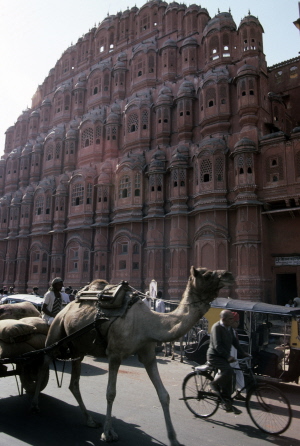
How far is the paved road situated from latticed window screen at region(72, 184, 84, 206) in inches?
841

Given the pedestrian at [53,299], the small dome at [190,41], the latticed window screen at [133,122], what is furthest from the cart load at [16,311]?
the small dome at [190,41]

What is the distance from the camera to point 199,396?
217 inches

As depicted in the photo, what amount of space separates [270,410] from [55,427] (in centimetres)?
311

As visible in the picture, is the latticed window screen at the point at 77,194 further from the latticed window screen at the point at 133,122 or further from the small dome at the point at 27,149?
the small dome at the point at 27,149

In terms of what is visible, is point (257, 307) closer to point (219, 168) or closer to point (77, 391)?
point (77, 391)

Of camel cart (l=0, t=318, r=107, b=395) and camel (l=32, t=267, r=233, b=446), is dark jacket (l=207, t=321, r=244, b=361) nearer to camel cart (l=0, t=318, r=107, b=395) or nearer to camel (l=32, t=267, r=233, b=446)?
camel (l=32, t=267, r=233, b=446)

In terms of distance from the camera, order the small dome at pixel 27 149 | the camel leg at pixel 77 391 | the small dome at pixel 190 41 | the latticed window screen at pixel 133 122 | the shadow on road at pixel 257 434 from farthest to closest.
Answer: the small dome at pixel 27 149, the latticed window screen at pixel 133 122, the small dome at pixel 190 41, the camel leg at pixel 77 391, the shadow on road at pixel 257 434

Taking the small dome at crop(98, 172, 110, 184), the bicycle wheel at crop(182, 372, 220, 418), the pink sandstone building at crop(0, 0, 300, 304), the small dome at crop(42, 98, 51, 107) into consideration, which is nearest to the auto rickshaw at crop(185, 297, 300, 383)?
the bicycle wheel at crop(182, 372, 220, 418)

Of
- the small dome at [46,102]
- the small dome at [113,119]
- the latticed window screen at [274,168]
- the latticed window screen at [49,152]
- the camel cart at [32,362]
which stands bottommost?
the camel cart at [32,362]

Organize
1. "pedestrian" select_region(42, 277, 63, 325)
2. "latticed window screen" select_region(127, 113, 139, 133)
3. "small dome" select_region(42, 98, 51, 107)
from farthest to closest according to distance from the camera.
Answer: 1. "small dome" select_region(42, 98, 51, 107)
2. "latticed window screen" select_region(127, 113, 139, 133)
3. "pedestrian" select_region(42, 277, 63, 325)

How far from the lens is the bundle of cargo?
18.5ft

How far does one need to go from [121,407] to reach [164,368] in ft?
12.7

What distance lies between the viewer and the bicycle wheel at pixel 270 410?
4848 millimetres

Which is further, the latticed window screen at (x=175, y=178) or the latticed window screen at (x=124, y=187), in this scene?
the latticed window screen at (x=124, y=187)
